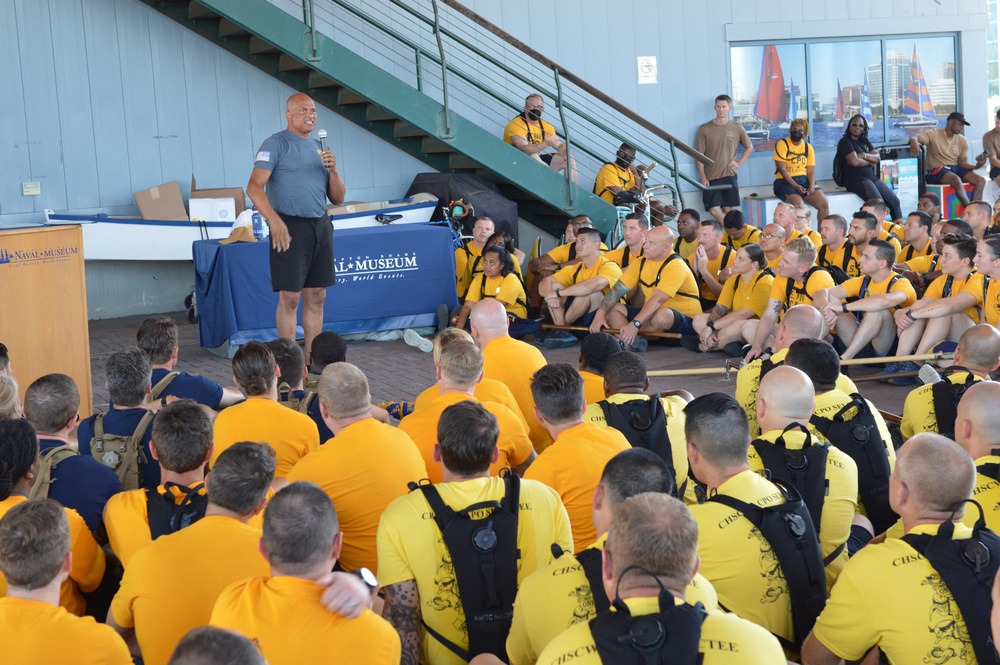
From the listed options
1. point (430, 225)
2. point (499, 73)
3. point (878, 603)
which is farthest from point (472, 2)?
point (878, 603)

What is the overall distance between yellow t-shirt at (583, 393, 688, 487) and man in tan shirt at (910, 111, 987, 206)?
13301 mm

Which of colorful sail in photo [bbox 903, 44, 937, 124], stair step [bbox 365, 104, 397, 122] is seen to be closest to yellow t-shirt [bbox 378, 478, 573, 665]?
stair step [bbox 365, 104, 397, 122]

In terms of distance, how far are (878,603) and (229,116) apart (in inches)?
449

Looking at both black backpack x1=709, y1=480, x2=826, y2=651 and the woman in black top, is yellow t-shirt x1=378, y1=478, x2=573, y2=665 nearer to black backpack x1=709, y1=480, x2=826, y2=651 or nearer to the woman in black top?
black backpack x1=709, y1=480, x2=826, y2=651

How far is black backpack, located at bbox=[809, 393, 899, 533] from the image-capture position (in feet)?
15.4

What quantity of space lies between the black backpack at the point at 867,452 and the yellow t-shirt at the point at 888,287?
Answer: 161 inches

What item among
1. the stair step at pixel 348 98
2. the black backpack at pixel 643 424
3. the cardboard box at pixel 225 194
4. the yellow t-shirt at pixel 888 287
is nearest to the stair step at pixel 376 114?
the stair step at pixel 348 98

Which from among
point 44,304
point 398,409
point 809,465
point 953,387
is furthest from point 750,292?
point 44,304

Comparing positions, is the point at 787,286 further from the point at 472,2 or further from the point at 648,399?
the point at 472,2

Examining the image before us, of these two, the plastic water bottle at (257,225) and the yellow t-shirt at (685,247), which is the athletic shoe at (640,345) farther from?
the plastic water bottle at (257,225)

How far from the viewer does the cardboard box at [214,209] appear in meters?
12.4

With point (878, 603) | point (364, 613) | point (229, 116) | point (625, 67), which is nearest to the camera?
point (364, 613)

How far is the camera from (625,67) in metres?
15.5

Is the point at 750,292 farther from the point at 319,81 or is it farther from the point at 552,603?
the point at 552,603
